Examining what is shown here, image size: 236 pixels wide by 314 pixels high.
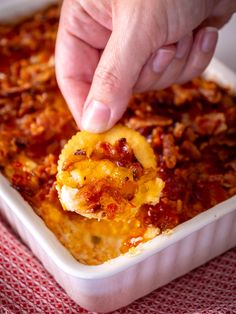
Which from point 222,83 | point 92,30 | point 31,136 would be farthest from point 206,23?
point 31,136

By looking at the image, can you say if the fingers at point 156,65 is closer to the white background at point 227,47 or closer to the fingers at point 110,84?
the fingers at point 110,84

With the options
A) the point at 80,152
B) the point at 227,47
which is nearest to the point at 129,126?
the point at 80,152

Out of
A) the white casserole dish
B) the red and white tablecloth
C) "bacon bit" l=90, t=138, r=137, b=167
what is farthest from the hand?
the red and white tablecloth

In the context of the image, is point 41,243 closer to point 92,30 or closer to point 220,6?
point 92,30

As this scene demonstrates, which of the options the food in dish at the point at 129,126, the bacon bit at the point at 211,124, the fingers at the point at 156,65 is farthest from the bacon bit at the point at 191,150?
the fingers at the point at 156,65

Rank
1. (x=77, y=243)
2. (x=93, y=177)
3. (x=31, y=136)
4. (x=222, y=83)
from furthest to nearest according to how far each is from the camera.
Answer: (x=222, y=83) → (x=31, y=136) → (x=77, y=243) → (x=93, y=177)

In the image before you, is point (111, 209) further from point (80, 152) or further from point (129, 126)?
point (129, 126)

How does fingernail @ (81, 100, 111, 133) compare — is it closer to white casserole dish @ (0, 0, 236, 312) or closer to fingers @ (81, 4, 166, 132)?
fingers @ (81, 4, 166, 132)
